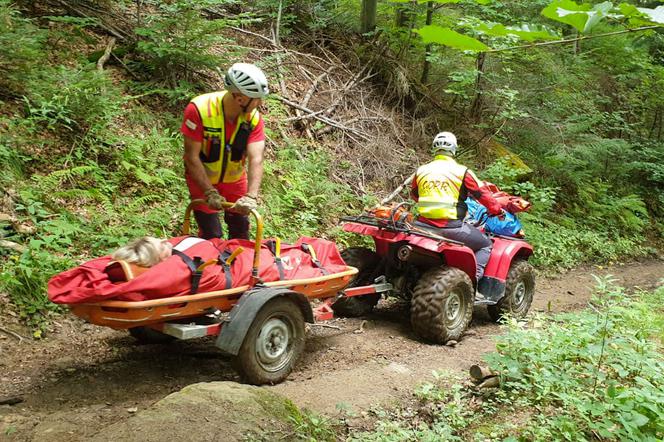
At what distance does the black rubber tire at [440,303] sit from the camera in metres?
5.18

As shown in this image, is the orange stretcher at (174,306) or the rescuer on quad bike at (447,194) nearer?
the orange stretcher at (174,306)

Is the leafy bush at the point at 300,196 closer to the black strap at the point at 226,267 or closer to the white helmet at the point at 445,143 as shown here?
the white helmet at the point at 445,143

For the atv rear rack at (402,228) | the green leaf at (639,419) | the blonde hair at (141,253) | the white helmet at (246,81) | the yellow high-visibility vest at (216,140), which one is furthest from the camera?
the atv rear rack at (402,228)

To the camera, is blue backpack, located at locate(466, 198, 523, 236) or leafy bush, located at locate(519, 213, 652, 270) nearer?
blue backpack, located at locate(466, 198, 523, 236)

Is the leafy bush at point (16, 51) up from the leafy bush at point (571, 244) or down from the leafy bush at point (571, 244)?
up

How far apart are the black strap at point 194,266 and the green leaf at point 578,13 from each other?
2897 millimetres

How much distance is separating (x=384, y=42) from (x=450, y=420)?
976cm

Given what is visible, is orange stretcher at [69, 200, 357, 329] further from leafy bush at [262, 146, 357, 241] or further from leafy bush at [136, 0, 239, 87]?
leafy bush at [136, 0, 239, 87]

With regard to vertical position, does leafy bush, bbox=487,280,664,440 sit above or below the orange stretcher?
below

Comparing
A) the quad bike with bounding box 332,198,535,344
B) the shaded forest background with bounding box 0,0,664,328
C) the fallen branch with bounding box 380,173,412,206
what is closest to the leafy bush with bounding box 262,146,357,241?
the shaded forest background with bounding box 0,0,664,328

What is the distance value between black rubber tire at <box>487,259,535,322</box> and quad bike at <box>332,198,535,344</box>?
1 cm

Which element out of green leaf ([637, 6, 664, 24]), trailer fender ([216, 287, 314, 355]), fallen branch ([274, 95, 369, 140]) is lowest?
trailer fender ([216, 287, 314, 355])

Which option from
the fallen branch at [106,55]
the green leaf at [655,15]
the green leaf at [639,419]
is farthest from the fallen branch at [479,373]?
the fallen branch at [106,55]

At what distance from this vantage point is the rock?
2734mm
